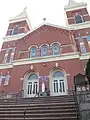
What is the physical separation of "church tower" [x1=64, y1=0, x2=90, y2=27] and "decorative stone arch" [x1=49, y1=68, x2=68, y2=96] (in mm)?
8223

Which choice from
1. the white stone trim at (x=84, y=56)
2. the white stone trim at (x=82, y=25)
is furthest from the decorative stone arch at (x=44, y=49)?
the white stone trim at (x=82, y=25)

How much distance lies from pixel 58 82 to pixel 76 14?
12.2 metres

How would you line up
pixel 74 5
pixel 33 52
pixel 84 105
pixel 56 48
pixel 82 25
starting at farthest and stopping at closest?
pixel 74 5 → pixel 82 25 → pixel 33 52 → pixel 56 48 → pixel 84 105

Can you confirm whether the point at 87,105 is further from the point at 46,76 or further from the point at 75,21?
the point at 75,21

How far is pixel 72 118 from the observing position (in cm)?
796

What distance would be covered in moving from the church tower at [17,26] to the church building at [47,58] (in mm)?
242

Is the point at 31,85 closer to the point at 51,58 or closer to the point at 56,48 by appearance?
the point at 51,58

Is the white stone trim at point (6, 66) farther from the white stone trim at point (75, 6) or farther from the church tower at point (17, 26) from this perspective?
the white stone trim at point (75, 6)

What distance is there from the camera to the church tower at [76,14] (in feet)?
77.5

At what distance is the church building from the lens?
695 inches

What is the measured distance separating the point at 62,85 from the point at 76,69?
2259mm

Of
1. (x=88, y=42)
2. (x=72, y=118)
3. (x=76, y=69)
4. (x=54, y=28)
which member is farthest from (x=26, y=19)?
(x=72, y=118)

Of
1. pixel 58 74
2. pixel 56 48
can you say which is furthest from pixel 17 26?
pixel 58 74

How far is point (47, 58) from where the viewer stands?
62.0 ft
